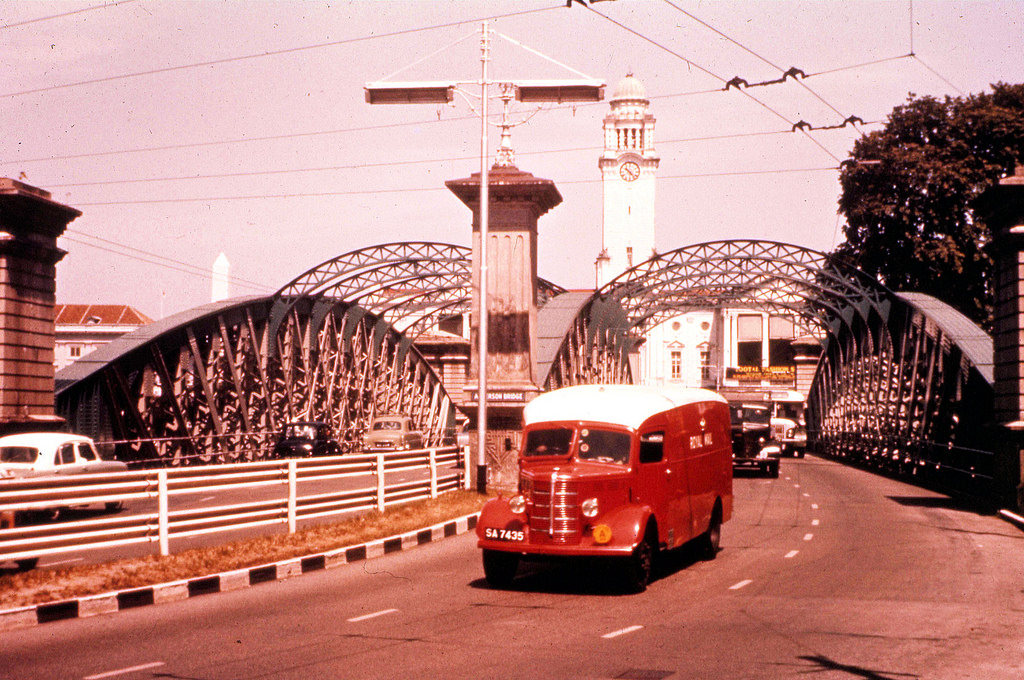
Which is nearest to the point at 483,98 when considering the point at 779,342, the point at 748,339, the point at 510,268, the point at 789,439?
the point at 510,268

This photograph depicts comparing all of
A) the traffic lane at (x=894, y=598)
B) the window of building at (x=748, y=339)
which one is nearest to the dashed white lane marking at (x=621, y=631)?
the traffic lane at (x=894, y=598)

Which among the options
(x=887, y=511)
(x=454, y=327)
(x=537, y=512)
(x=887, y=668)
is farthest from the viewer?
(x=454, y=327)

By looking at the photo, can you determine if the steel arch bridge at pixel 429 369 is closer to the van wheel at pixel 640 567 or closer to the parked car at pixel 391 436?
the parked car at pixel 391 436

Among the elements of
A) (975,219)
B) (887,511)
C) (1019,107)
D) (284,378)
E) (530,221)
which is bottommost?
(887,511)

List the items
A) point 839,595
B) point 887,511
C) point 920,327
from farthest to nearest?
point 920,327 → point 887,511 → point 839,595

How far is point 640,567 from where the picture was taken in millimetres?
13492

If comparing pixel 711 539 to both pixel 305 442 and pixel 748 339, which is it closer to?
pixel 305 442

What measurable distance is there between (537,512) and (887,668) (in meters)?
5.54

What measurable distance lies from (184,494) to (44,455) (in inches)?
300

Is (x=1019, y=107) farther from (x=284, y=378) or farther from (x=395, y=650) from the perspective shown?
(x=395, y=650)

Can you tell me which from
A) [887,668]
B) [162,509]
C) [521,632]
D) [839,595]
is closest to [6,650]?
[521,632]

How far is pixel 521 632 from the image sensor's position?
10.7 meters

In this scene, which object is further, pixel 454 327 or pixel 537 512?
pixel 454 327

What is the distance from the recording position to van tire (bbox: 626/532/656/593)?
43.7 ft
